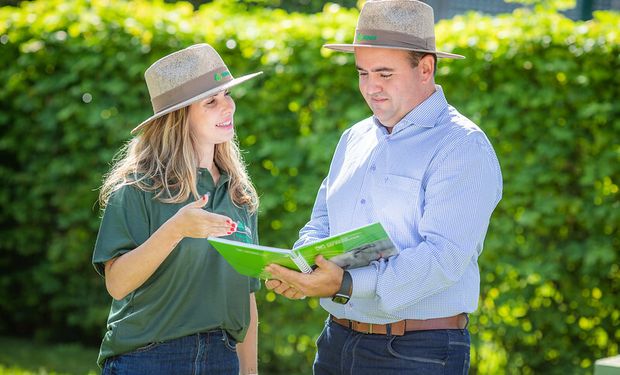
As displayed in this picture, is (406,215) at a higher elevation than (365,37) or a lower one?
lower

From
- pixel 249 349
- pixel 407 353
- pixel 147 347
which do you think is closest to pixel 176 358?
pixel 147 347

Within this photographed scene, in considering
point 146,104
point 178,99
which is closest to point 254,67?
point 146,104

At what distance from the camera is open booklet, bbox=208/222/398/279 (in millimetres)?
2830

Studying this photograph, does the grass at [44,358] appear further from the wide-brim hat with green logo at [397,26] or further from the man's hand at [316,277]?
the wide-brim hat with green logo at [397,26]

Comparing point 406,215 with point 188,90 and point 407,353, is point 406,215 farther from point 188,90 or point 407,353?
point 188,90

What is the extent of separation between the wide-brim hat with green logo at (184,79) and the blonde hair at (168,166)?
5 cm

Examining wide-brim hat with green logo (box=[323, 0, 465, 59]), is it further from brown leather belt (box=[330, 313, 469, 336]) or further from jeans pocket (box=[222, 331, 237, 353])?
jeans pocket (box=[222, 331, 237, 353])

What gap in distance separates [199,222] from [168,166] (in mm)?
408

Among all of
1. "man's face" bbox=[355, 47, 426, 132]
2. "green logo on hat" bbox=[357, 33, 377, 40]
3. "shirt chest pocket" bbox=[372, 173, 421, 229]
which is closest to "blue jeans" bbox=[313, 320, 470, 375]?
"shirt chest pocket" bbox=[372, 173, 421, 229]

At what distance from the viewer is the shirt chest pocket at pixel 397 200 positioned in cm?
311

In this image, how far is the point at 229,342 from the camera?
3328mm

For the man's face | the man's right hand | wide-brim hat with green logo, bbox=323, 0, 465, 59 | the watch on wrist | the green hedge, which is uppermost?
wide-brim hat with green logo, bbox=323, 0, 465, 59

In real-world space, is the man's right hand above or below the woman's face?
below

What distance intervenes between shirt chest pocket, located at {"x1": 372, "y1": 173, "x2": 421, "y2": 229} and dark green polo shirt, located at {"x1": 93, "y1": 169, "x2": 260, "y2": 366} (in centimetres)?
57
